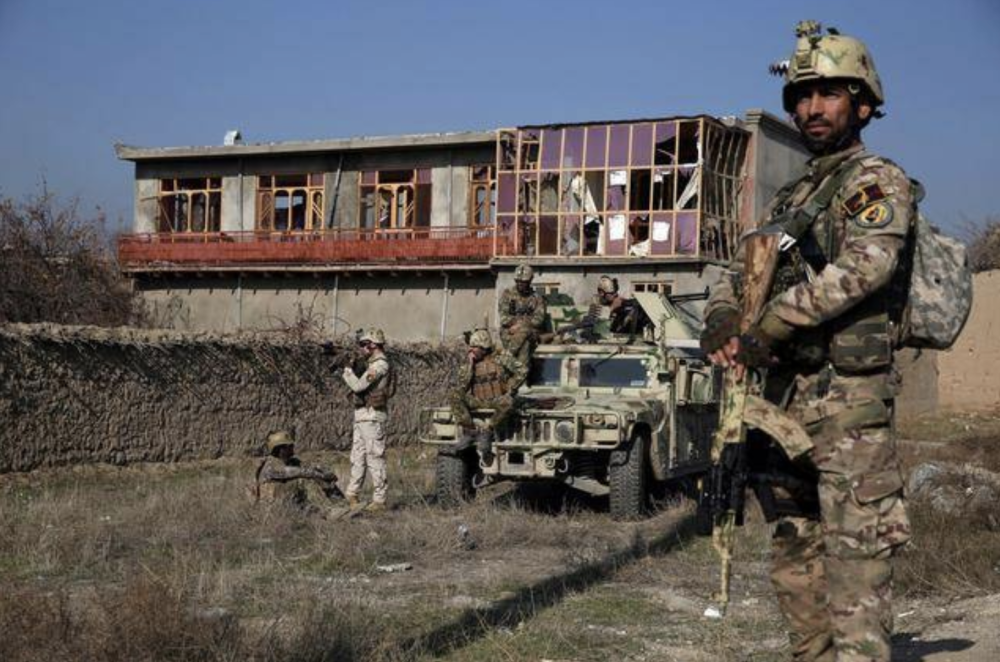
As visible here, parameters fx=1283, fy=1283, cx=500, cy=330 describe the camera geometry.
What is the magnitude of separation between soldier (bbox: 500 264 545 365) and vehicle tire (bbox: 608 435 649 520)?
137 cm

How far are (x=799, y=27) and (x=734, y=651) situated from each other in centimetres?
284

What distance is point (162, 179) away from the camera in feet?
109

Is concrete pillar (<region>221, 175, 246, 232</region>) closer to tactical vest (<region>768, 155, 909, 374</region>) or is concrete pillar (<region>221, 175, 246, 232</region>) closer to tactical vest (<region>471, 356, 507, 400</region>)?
tactical vest (<region>471, 356, 507, 400</region>)

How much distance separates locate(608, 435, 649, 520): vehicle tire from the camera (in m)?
10.1

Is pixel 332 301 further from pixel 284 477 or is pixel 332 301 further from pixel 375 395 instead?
pixel 284 477

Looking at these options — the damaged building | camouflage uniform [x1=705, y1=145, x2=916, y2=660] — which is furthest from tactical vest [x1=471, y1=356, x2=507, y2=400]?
the damaged building

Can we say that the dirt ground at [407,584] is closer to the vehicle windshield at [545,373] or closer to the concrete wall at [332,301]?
the vehicle windshield at [545,373]

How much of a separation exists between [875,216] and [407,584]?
4.30 meters

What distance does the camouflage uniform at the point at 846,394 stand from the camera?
358cm

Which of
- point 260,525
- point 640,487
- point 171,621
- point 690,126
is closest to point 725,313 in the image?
point 171,621

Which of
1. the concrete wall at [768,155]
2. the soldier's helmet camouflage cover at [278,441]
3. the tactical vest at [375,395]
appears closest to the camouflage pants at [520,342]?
the tactical vest at [375,395]

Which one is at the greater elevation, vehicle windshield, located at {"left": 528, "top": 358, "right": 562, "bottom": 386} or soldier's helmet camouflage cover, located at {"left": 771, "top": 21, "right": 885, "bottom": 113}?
soldier's helmet camouflage cover, located at {"left": 771, "top": 21, "right": 885, "bottom": 113}

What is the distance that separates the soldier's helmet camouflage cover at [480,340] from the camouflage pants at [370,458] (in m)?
1.06

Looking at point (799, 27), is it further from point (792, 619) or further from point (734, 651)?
point (734, 651)
